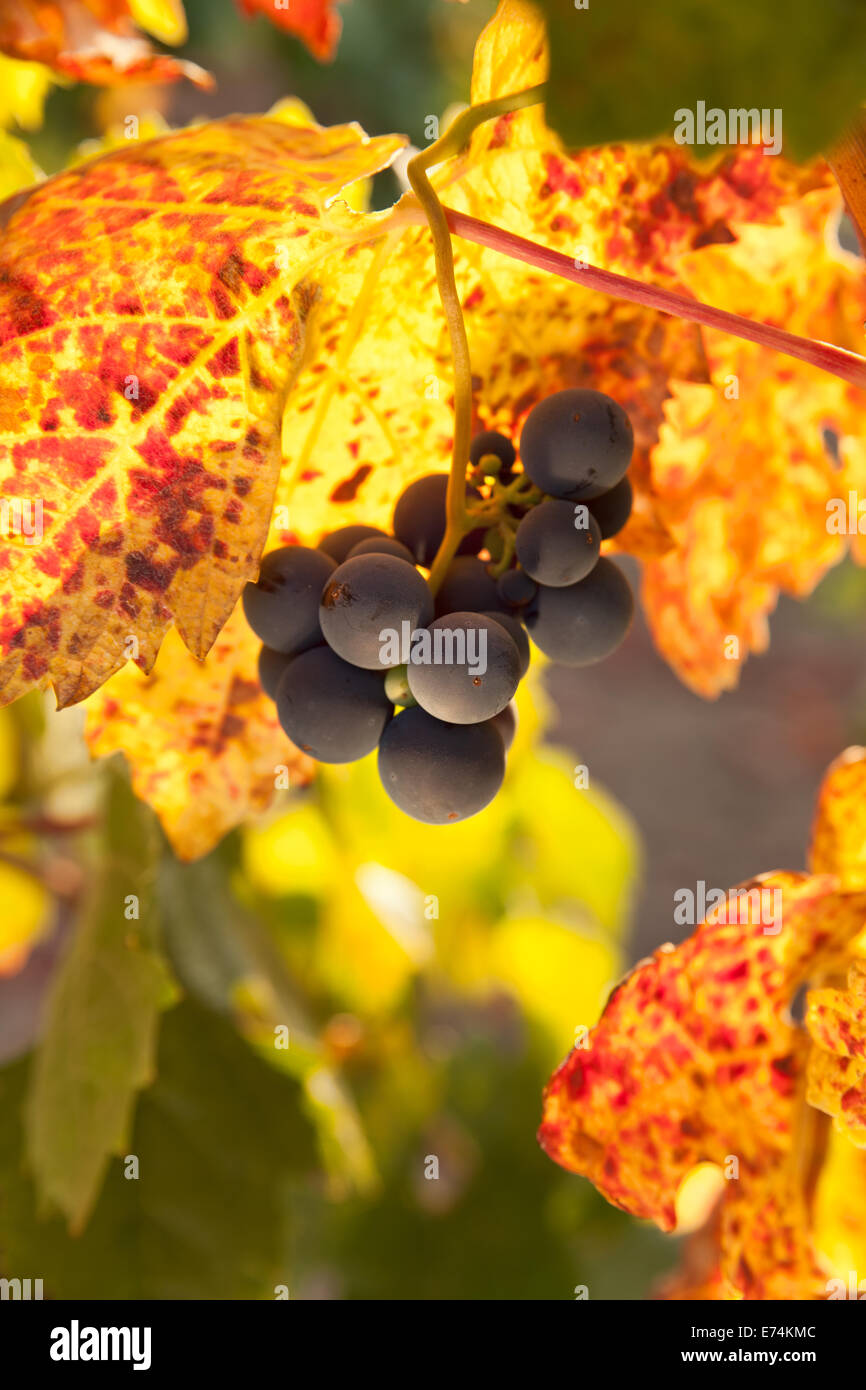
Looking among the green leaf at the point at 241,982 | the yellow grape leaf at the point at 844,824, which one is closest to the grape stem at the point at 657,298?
the yellow grape leaf at the point at 844,824

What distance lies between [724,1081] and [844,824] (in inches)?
5.2

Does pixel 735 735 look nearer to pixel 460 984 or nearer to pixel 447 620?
pixel 460 984

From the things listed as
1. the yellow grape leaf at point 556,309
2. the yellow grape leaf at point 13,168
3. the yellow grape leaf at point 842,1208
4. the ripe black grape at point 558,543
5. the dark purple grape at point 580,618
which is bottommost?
the yellow grape leaf at point 842,1208

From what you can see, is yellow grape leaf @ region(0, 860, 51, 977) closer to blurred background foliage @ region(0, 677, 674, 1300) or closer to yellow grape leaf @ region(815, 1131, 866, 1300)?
blurred background foliage @ region(0, 677, 674, 1300)

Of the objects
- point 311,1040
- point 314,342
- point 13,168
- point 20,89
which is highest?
A: point 20,89

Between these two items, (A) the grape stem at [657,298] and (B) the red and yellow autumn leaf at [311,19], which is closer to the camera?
(A) the grape stem at [657,298]

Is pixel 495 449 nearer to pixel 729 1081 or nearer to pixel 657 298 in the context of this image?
pixel 657 298

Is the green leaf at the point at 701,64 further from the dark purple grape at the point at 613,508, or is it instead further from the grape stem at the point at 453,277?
the dark purple grape at the point at 613,508

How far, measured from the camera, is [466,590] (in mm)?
450

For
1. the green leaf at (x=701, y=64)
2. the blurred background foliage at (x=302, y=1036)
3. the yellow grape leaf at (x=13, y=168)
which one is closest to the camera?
the green leaf at (x=701, y=64)

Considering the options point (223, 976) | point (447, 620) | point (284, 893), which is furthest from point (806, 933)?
point (284, 893)

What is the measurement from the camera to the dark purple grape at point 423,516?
0.46 m

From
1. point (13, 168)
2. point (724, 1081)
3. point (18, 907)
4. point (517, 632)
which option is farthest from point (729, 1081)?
point (18, 907)
